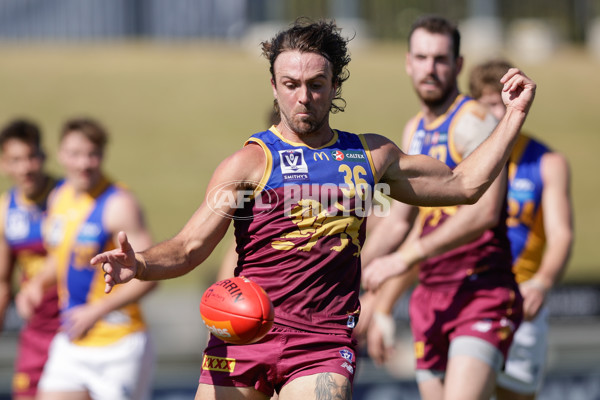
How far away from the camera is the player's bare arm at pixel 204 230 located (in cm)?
365

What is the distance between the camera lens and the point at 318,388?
12.1ft

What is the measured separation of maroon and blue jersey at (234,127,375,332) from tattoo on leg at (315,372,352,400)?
217mm

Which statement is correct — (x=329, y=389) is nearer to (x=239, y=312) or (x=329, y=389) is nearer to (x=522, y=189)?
(x=239, y=312)

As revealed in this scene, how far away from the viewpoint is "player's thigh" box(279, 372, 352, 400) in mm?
3691

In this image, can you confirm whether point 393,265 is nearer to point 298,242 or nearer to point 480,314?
point 480,314

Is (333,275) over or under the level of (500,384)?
over

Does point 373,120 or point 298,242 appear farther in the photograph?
point 373,120

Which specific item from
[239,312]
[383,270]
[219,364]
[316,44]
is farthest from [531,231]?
[239,312]

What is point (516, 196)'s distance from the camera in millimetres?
6094

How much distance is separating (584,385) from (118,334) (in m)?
5.02

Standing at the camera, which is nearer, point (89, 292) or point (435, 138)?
point (435, 138)

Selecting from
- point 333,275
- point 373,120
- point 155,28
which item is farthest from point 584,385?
point 155,28

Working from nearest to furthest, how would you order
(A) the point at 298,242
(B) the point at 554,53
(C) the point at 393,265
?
(A) the point at 298,242
(C) the point at 393,265
(B) the point at 554,53

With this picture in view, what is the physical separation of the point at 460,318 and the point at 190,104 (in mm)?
21549
